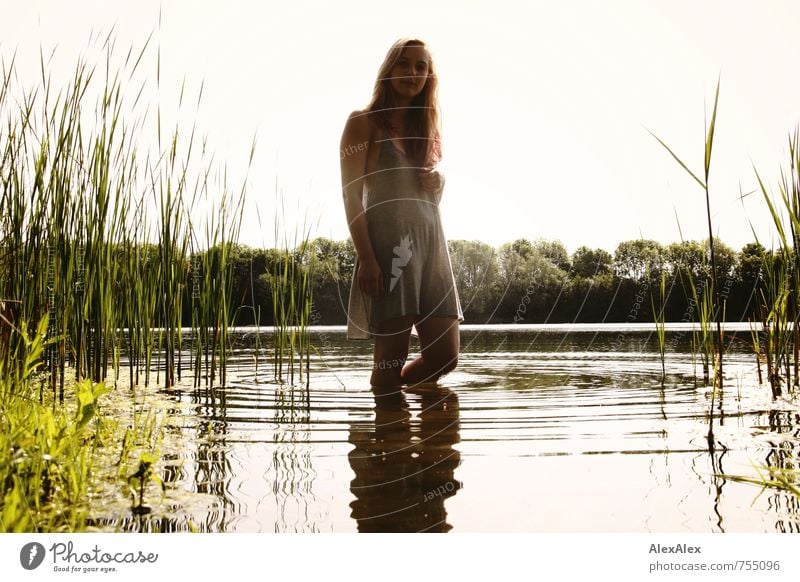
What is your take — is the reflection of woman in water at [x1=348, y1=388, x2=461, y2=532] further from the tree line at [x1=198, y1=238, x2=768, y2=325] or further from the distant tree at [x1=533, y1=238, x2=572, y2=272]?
the distant tree at [x1=533, y1=238, x2=572, y2=272]

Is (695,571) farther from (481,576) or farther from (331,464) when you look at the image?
(331,464)

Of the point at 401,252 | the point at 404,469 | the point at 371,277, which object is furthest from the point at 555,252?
the point at 404,469

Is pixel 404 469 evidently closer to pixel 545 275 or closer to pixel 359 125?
pixel 359 125

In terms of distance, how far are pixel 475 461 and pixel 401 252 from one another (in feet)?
4.17

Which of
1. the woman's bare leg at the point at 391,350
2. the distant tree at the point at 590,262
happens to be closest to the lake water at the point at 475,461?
the woman's bare leg at the point at 391,350

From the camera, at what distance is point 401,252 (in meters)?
2.55

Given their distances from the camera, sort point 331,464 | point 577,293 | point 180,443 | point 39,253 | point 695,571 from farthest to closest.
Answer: point 577,293
point 39,253
point 180,443
point 331,464
point 695,571

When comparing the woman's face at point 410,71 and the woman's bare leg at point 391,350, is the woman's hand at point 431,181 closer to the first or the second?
the woman's face at point 410,71

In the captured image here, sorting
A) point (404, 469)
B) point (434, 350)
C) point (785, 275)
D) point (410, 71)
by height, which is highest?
point (410, 71)

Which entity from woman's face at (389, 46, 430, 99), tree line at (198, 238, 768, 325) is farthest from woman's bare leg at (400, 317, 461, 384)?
woman's face at (389, 46, 430, 99)

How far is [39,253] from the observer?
1938mm

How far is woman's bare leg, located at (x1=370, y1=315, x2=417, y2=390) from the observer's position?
2.58 meters

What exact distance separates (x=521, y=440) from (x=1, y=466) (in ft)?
3.91

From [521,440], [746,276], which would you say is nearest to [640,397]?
[521,440]
